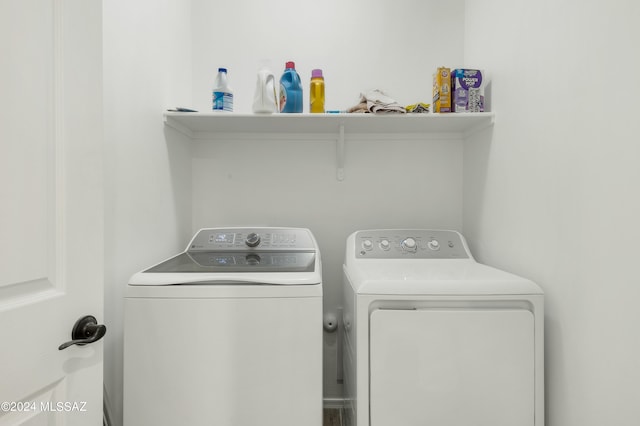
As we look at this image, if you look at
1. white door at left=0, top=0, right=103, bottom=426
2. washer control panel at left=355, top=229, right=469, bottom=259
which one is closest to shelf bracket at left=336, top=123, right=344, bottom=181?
washer control panel at left=355, top=229, right=469, bottom=259

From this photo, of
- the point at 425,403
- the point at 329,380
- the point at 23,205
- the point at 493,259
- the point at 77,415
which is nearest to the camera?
the point at 23,205

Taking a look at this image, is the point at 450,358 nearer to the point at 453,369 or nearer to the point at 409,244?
the point at 453,369

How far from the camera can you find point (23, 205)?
28.0 inches

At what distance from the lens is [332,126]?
1895 millimetres

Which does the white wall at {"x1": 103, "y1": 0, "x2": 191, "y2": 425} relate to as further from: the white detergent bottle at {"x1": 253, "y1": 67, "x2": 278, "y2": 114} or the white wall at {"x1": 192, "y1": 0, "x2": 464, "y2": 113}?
the white detergent bottle at {"x1": 253, "y1": 67, "x2": 278, "y2": 114}

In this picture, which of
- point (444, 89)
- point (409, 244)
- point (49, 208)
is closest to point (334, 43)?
point (444, 89)

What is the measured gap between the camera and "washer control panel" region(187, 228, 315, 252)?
1.71 metres

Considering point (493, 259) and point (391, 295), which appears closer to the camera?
point (391, 295)

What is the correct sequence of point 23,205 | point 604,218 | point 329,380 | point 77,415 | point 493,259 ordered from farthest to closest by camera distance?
point 329,380 → point 493,259 → point 604,218 → point 77,415 → point 23,205

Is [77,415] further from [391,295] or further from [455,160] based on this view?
[455,160]

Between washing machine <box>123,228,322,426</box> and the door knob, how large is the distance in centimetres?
34

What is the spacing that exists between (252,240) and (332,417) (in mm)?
1120

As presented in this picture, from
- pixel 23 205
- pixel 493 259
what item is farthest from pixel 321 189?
pixel 23 205

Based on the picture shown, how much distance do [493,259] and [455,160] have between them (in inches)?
26.5
